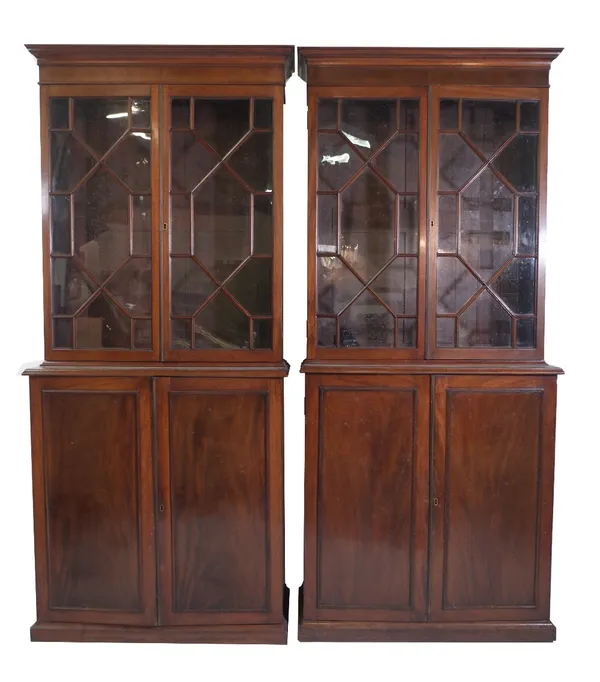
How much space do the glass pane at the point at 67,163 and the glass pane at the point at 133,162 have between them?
106mm

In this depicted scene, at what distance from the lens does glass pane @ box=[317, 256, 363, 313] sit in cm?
294

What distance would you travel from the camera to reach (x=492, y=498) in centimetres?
288

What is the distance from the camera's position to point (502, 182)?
2.90 metres

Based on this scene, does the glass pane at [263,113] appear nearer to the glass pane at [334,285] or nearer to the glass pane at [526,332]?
Answer: the glass pane at [334,285]

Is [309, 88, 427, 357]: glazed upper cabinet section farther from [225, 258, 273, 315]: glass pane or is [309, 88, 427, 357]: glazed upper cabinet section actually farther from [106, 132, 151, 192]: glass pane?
[106, 132, 151, 192]: glass pane

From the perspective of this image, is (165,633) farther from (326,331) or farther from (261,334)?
(326,331)

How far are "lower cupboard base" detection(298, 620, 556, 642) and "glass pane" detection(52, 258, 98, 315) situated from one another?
1773 mm

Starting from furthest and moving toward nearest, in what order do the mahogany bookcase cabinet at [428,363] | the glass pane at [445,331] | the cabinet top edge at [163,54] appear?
the glass pane at [445,331], the mahogany bookcase cabinet at [428,363], the cabinet top edge at [163,54]

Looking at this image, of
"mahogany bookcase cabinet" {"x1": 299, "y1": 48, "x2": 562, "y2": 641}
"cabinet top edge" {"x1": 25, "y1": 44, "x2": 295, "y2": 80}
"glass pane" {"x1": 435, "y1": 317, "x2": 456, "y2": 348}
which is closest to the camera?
"cabinet top edge" {"x1": 25, "y1": 44, "x2": 295, "y2": 80}

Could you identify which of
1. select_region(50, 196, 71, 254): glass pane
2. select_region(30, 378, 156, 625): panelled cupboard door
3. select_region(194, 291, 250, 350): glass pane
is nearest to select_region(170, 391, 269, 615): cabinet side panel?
select_region(30, 378, 156, 625): panelled cupboard door

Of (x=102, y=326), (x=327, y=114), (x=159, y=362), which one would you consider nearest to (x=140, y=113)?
(x=327, y=114)

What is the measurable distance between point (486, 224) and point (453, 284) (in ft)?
1.03

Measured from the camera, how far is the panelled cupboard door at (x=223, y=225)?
283 centimetres

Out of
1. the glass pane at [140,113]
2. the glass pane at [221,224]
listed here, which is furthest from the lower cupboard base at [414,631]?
the glass pane at [140,113]
